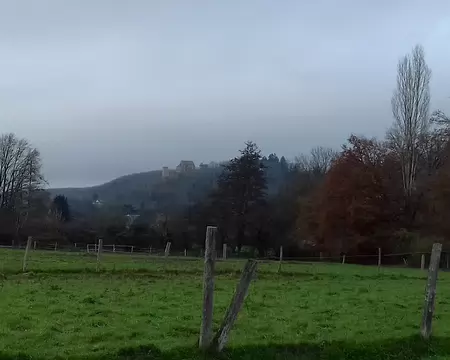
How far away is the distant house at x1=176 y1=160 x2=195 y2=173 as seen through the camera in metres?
122

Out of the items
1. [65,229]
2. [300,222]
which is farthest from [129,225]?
[300,222]

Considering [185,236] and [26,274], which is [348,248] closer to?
[185,236]

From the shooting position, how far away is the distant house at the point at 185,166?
12191 centimetres

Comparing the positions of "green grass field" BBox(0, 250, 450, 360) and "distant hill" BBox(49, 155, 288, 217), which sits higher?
"distant hill" BBox(49, 155, 288, 217)

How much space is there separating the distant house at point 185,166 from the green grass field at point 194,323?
328 ft

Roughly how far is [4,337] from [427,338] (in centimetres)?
833

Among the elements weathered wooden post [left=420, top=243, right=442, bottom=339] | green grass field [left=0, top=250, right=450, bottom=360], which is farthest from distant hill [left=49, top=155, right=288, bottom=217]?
weathered wooden post [left=420, top=243, right=442, bottom=339]

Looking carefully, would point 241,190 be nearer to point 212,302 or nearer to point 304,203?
point 304,203

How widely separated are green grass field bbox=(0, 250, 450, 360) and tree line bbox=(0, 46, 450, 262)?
121 ft

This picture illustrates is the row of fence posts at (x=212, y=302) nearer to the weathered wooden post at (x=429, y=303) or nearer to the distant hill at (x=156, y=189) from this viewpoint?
the weathered wooden post at (x=429, y=303)

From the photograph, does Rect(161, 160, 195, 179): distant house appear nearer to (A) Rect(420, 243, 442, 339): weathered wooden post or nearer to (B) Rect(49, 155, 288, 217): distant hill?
(B) Rect(49, 155, 288, 217): distant hill

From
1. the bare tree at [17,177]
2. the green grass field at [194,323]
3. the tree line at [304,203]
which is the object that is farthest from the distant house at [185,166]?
the green grass field at [194,323]

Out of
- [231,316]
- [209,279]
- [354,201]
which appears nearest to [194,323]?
[231,316]

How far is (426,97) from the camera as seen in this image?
2628 inches
